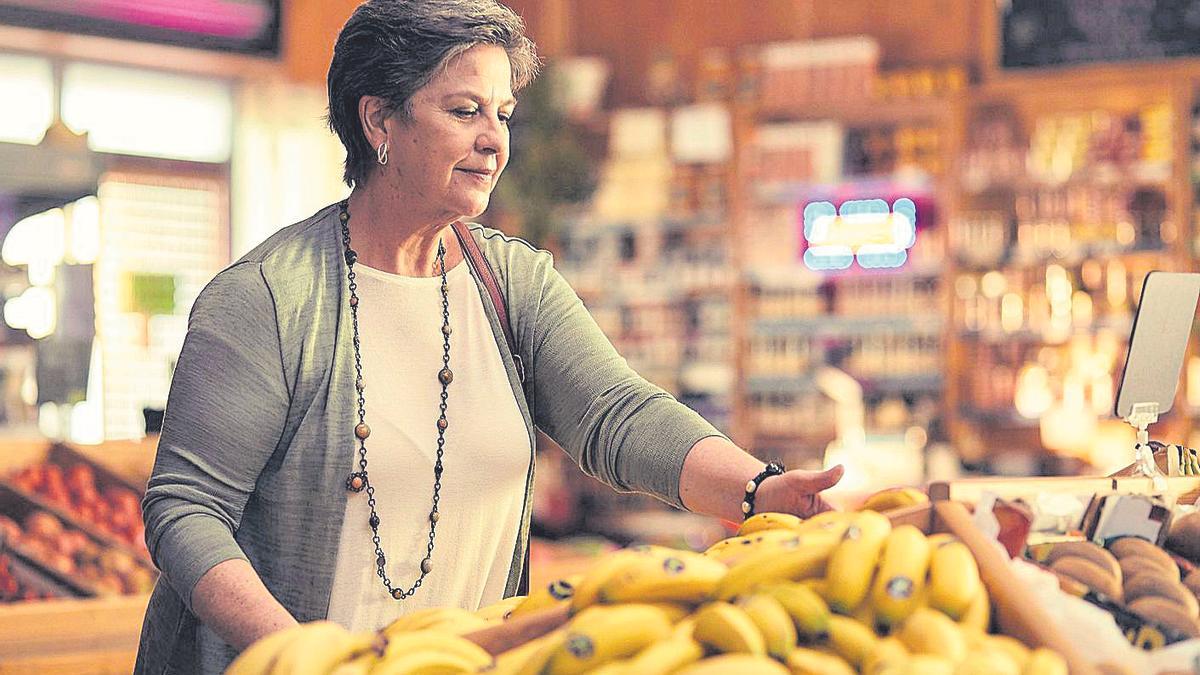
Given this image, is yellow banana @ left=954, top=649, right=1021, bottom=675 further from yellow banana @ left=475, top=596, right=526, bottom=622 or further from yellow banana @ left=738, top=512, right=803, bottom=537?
yellow banana @ left=475, top=596, right=526, bottom=622

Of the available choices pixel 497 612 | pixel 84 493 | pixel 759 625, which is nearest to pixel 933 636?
pixel 759 625

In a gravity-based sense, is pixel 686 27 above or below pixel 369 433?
above

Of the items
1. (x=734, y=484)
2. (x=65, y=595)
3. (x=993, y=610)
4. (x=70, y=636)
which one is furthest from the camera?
(x=65, y=595)

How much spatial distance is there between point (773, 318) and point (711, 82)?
4.32ft

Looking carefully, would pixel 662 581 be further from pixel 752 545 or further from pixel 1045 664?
pixel 1045 664

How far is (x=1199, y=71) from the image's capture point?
644 cm

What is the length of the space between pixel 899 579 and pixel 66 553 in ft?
9.66

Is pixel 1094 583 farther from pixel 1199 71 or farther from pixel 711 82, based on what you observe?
pixel 711 82

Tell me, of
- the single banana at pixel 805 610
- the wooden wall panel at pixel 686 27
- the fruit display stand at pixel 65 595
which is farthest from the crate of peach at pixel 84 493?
the wooden wall panel at pixel 686 27

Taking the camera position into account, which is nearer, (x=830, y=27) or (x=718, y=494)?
(x=718, y=494)

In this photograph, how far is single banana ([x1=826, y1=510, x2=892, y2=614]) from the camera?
1.35 metres

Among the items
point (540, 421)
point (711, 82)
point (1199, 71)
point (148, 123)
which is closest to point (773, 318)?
point (711, 82)

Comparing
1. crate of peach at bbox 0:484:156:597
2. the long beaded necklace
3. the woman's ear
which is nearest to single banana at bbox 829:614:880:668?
the long beaded necklace

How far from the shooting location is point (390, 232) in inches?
81.8
